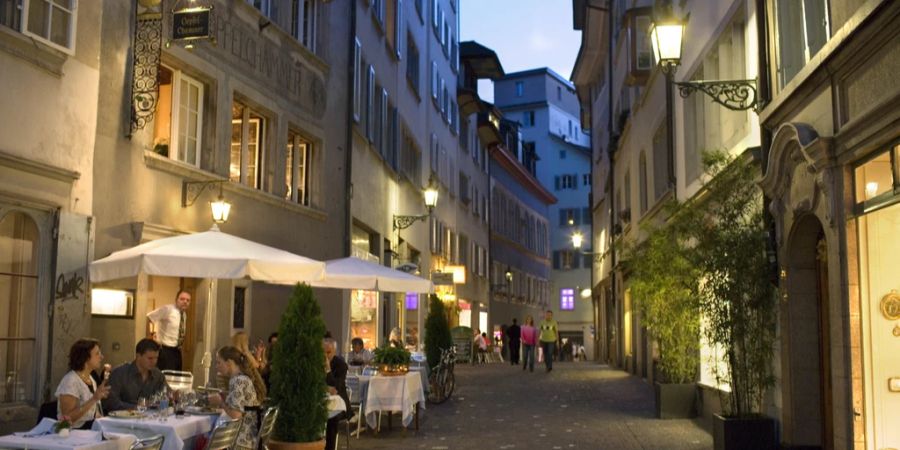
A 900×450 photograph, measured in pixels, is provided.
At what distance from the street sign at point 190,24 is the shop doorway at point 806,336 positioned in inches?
295

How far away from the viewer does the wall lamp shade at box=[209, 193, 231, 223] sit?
14.0 m

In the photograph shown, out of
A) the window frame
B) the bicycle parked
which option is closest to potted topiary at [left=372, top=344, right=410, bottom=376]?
the bicycle parked

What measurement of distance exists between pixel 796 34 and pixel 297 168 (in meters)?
10.5

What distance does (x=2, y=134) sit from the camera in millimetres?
9492

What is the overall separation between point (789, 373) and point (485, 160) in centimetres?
3798

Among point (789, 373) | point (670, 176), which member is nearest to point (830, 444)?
point (789, 373)

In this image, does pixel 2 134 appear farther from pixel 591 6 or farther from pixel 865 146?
pixel 591 6

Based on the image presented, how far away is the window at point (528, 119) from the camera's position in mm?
67000

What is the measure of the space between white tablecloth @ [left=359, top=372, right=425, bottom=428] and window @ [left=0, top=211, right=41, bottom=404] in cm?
451

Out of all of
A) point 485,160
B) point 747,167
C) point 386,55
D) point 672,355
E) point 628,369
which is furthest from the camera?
point 485,160

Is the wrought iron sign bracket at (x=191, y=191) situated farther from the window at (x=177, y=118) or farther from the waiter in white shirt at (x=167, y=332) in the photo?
the waiter in white shirt at (x=167, y=332)

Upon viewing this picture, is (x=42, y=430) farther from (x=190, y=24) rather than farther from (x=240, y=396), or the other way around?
(x=190, y=24)

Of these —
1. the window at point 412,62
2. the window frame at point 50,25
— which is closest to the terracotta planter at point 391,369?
the window frame at point 50,25

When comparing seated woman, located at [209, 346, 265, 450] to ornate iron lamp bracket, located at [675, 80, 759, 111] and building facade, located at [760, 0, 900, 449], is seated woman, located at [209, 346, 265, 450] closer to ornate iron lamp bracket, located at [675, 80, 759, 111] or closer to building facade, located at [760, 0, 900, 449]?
building facade, located at [760, 0, 900, 449]
